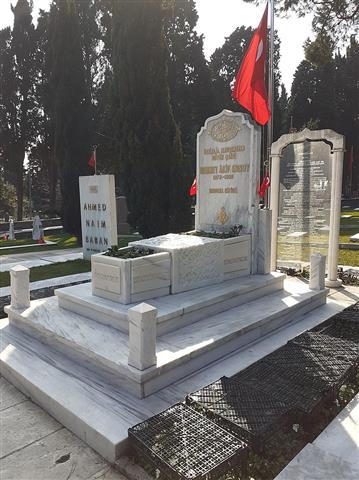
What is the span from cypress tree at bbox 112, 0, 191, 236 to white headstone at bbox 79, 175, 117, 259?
3.54 m

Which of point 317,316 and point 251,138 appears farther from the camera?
point 251,138

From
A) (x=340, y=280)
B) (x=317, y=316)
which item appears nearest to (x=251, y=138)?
(x=317, y=316)

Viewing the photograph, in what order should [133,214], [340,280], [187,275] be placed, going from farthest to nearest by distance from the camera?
[133,214] → [340,280] → [187,275]

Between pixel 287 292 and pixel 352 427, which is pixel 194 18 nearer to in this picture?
pixel 287 292

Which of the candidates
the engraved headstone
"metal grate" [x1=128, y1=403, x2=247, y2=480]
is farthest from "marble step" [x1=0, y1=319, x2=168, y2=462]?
the engraved headstone

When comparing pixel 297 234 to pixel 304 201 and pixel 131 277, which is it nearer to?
pixel 304 201

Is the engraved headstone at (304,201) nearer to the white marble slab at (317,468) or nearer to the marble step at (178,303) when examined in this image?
the marble step at (178,303)

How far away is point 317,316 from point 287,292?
678mm

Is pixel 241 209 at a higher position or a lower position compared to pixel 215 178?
lower

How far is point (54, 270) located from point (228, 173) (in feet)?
17.6

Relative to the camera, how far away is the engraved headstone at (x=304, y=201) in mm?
7801

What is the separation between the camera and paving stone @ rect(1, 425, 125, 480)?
2795 millimetres

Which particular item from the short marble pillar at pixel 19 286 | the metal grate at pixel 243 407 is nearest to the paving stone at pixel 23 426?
the metal grate at pixel 243 407

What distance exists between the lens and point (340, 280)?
7.94 metres
